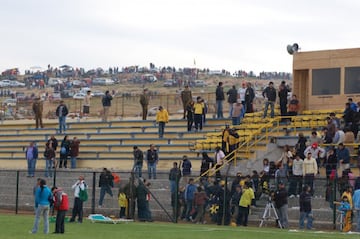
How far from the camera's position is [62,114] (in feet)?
172

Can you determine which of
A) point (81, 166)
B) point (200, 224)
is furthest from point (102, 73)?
point (200, 224)

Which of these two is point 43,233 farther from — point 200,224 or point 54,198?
point 200,224

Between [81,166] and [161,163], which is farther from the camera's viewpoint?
[81,166]

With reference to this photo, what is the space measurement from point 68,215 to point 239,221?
7.20m

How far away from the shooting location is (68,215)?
131ft

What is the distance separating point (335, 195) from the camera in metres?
34.9

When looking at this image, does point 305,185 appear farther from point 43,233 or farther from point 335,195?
point 43,233

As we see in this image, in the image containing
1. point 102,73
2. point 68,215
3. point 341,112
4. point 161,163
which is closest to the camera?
point 68,215

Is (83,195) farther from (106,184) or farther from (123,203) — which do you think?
(106,184)

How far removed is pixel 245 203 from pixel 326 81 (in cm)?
1130

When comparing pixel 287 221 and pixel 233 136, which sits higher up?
pixel 233 136

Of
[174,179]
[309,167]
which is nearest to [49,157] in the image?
[174,179]

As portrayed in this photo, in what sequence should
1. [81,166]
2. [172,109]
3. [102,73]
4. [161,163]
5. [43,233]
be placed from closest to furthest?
1. [43,233]
2. [161,163]
3. [81,166]
4. [172,109]
5. [102,73]

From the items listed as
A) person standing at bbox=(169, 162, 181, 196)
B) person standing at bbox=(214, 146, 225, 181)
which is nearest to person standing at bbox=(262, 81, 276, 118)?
person standing at bbox=(214, 146, 225, 181)
